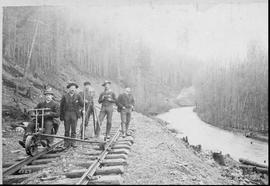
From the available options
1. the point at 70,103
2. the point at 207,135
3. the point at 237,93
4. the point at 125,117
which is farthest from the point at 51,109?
the point at 237,93

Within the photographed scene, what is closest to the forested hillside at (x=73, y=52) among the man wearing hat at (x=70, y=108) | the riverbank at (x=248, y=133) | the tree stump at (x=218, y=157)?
the man wearing hat at (x=70, y=108)

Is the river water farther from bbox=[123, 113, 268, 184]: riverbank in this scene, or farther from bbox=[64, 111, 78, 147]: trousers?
bbox=[64, 111, 78, 147]: trousers

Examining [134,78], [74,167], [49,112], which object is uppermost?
[134,78]

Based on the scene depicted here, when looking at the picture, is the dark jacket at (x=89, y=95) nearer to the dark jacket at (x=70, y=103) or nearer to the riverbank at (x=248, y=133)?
the dark jacket at (x=70, y=103)

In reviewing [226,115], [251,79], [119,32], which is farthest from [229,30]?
[119,32]

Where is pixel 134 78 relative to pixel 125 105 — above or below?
above

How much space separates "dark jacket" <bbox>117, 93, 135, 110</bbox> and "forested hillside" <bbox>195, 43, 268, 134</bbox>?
1119 mm

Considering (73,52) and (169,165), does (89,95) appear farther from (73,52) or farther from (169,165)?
(169,165)

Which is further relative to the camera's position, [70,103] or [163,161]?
[70,103]

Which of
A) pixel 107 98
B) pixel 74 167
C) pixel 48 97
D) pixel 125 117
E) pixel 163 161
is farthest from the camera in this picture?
pixel 125 117

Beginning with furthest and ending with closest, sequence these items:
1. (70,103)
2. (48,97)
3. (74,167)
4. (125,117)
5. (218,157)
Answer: (125,117) → (218,157) → (70,103) → (48,97) → (74,167)

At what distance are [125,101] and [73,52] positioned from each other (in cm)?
121

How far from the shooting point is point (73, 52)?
13.8 feet

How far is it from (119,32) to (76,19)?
0.74 metres
